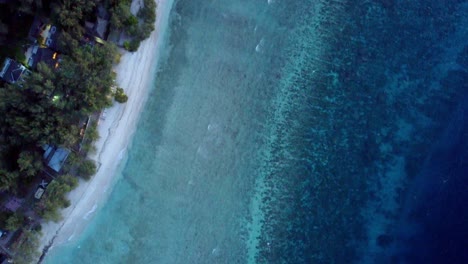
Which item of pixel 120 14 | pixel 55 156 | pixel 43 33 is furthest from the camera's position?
pixel 43 33

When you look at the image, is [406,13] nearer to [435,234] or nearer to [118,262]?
[435,234]

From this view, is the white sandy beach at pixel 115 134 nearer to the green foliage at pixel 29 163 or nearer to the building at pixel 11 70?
the green foliage at pixel 29 163

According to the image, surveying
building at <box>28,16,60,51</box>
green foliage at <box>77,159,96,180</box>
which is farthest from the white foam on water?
building at <box>28,16,60,51</box>

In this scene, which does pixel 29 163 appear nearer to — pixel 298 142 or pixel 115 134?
pixel 115 134

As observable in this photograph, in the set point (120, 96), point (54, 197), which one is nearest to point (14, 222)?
point (54, 197)

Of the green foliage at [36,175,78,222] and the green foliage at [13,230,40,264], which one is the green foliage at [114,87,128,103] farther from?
the green foliage at [13,230,40,264]

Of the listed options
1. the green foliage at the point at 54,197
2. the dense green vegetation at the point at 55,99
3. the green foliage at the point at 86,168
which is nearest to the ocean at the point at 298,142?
the green foliage at the point at 86,168
